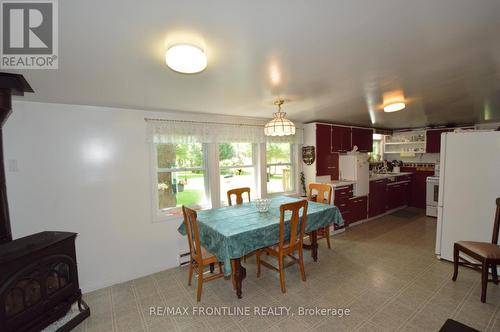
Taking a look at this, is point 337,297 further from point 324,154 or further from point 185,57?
point 324,154

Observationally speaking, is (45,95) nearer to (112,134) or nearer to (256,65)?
(112,134)

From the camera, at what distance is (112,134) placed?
2.70m

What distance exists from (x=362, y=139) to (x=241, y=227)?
4.09 meters

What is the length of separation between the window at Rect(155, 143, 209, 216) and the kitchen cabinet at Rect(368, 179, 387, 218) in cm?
356

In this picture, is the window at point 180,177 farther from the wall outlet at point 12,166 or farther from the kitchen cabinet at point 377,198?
the kitchen cabinet at point 377,198

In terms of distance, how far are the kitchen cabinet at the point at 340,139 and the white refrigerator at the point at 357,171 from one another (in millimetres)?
224

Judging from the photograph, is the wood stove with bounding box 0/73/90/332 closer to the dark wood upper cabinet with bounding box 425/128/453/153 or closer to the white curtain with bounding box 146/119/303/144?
the white curtain with bounding box 146/119/303/144

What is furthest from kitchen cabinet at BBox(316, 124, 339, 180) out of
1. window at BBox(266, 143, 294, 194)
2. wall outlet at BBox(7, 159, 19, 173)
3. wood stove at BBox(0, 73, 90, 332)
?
wall outlet at BBox(7, 159, 19, 173)

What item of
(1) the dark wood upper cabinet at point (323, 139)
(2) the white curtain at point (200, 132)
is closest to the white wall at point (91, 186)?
(2) the white curtain at point (200, 132)

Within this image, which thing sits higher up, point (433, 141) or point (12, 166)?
point (433, 141)

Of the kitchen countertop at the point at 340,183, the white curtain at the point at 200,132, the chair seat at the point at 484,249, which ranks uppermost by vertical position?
the white curtain at the point at 200,132

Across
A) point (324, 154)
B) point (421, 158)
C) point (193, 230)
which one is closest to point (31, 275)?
point (193, 230)

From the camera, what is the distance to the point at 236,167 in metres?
3.81

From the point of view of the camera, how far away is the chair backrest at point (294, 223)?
2.27 m
